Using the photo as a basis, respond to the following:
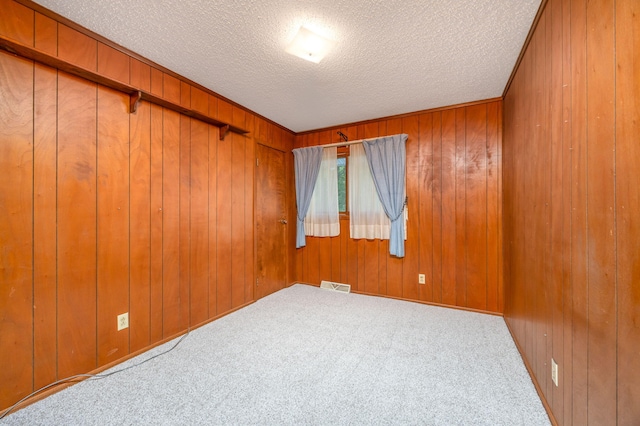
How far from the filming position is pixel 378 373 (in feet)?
5.66

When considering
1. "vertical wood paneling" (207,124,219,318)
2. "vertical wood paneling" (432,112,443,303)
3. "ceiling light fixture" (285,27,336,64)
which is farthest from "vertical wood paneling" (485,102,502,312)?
"vertical wood paneling" (207,124,219,318)

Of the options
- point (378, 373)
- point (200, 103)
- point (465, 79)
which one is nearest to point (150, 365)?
point (378, 373)

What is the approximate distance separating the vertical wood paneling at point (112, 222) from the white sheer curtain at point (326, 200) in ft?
7.57

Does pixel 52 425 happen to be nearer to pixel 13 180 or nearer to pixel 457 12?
pixel 13 180

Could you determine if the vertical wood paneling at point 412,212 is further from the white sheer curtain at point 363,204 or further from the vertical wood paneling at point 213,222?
the vertical wood paneling at point 213,222

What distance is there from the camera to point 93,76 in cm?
169

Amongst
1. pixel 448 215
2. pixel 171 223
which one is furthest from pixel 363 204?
pixel 171 223

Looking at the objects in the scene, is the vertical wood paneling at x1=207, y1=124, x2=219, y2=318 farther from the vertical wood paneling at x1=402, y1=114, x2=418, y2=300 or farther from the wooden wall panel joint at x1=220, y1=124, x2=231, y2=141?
the vertical wood paneling at x1=402, y1=114, x2=418, y2=300

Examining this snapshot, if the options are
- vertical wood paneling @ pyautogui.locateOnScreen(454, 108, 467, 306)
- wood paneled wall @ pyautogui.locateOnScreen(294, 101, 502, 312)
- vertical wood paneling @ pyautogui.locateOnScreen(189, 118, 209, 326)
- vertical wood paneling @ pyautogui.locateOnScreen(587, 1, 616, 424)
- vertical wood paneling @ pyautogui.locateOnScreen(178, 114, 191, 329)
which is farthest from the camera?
vertical wood paneling @ pyautogui.locateOnScreen(454, 108, 467, 306)

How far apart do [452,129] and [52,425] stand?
3.97 metres

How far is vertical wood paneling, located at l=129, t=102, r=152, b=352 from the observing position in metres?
1.97

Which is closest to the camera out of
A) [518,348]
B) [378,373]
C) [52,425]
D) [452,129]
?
[52,425]

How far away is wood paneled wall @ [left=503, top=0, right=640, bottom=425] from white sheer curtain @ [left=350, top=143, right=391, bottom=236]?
1.70m

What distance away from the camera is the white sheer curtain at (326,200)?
360 centimetres
